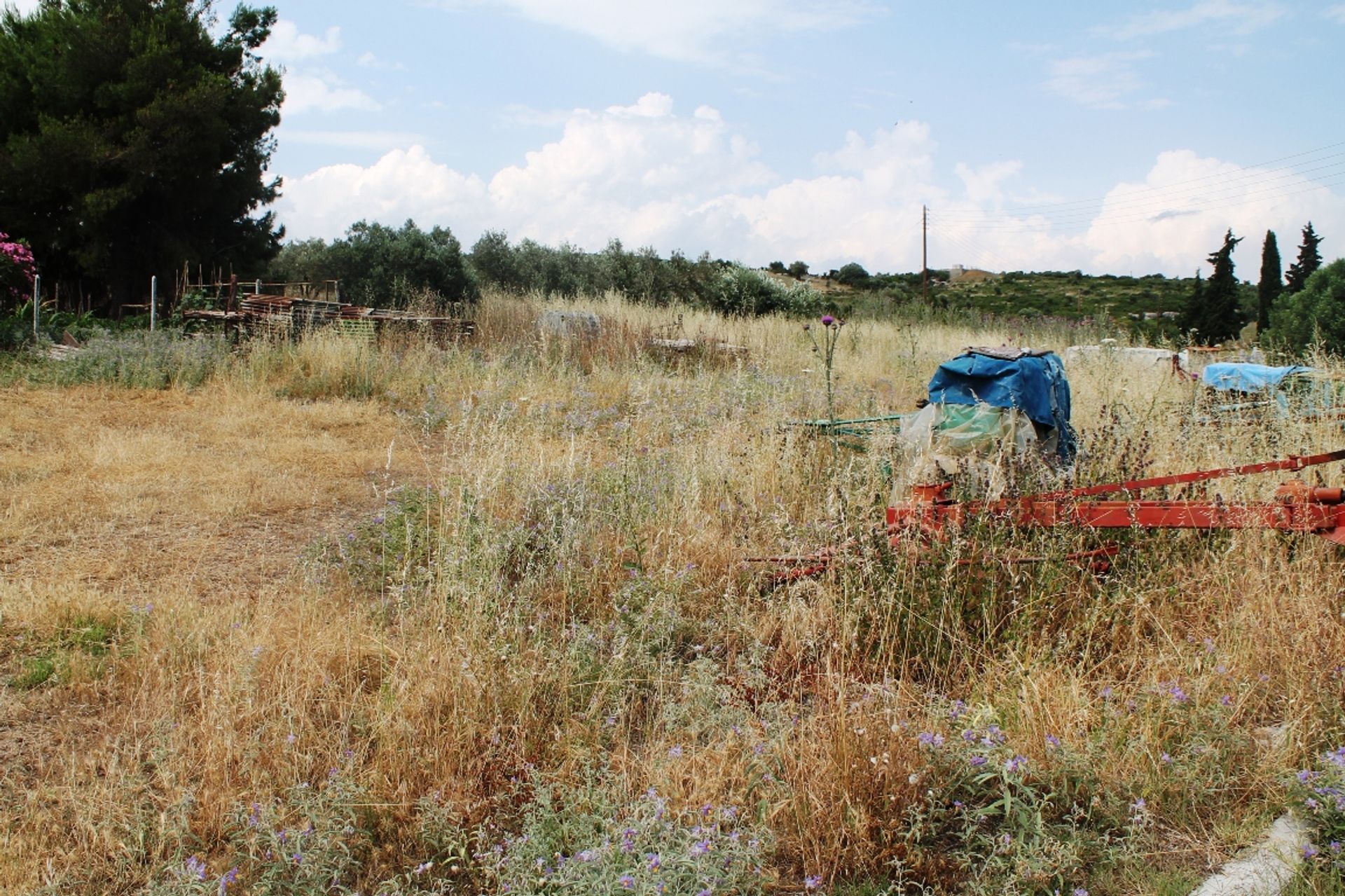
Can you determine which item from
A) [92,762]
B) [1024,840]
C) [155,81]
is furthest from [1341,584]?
[155,81]

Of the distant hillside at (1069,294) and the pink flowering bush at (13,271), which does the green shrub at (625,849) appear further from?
the distant hillside at (1069,294)

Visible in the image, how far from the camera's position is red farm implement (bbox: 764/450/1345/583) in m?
3.29

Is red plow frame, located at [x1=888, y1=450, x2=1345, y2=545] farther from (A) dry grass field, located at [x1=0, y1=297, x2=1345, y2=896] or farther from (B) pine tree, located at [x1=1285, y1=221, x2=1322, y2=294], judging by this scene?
(B) pine tree, located at [x1=1285, y1=221, x2=1322, y2=294]

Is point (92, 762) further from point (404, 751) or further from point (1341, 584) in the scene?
point (1341, 584)

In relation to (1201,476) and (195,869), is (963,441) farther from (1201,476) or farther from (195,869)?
(195,869)

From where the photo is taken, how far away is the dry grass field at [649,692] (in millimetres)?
2328

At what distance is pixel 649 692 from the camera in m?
3.14

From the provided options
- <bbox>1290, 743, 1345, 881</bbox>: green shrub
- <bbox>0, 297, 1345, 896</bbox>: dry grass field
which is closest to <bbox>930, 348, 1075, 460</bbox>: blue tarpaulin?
Answer: <bbox>0, 297, 1345, 896</bbox>: dry grass field

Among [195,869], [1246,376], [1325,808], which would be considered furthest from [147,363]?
[1325,808]

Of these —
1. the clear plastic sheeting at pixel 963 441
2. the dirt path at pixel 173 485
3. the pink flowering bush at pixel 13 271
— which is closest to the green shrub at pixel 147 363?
the dirt path at pixel 173 485

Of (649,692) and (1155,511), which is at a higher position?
(1155,511)

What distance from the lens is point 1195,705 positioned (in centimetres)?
272

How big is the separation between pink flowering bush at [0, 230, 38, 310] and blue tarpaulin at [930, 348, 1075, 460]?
41.0ft

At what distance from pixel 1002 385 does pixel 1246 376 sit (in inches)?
139
